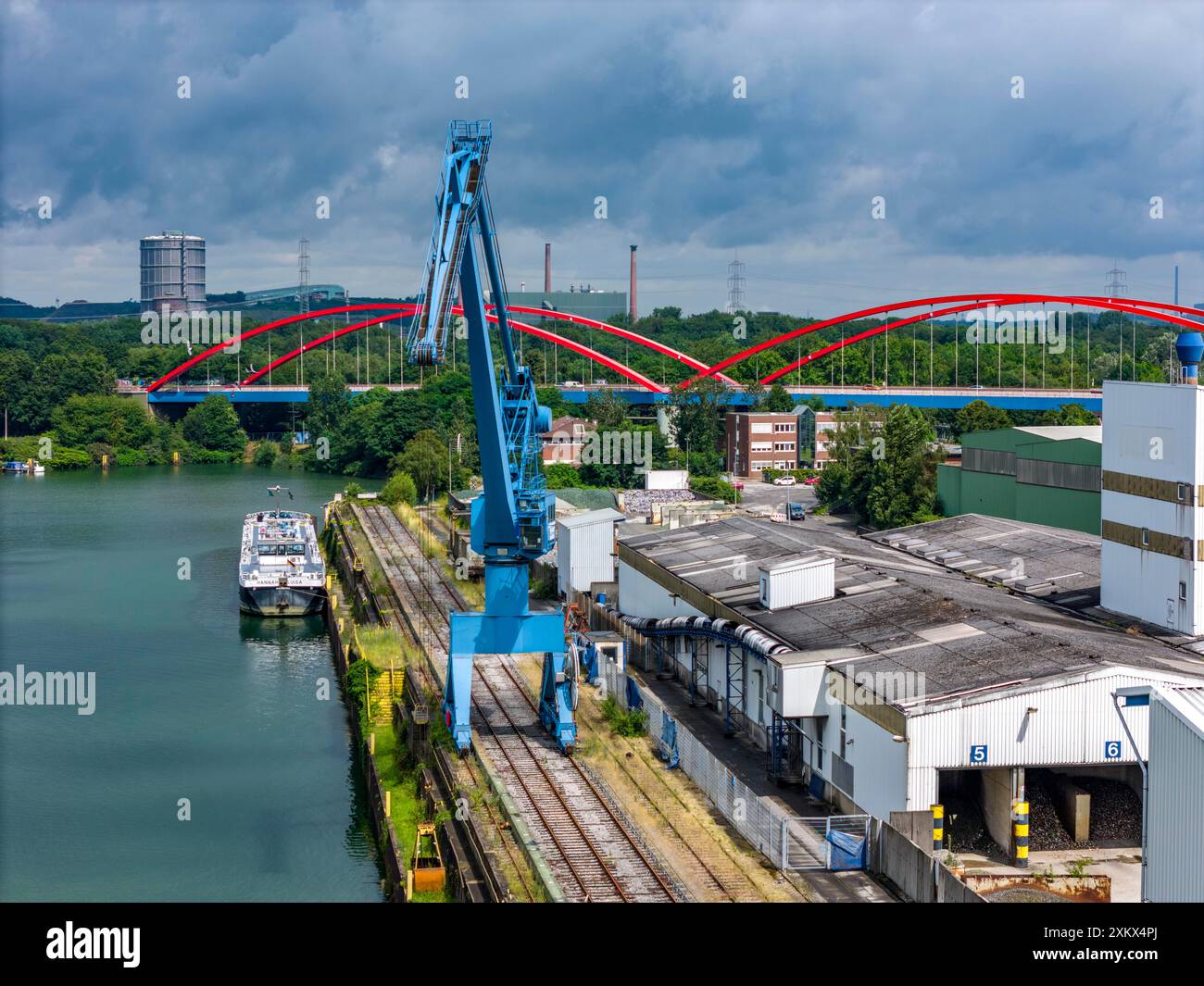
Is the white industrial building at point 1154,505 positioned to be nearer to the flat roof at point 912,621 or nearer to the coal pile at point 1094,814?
the flat roof at point 912,621

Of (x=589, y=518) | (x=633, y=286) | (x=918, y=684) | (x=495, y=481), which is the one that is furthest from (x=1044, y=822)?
(x=633, y=286)

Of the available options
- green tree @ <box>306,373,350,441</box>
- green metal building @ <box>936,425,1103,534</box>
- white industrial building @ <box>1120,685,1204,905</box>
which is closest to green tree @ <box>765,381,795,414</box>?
green tree @ <box>306,373,350,441</box>

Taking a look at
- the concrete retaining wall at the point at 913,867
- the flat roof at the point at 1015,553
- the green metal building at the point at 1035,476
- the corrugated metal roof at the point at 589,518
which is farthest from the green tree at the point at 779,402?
A: the concrete retaining wall at the point at 913,867

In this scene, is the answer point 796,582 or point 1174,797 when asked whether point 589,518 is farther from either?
point 1174,797
